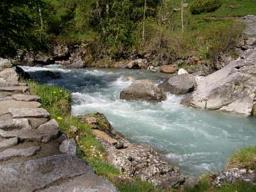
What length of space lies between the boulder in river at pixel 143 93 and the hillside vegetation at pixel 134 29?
40.4 feet

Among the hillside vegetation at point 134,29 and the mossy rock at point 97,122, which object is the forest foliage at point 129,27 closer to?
the hillside vegetation at point 134,29

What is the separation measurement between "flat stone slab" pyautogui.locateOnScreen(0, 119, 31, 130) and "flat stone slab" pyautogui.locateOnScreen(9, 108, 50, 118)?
21 centimetres

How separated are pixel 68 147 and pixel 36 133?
0.57m

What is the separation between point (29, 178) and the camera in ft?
15.4

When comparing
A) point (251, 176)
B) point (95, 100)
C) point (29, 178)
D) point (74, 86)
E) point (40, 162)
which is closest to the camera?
point (29, 178)

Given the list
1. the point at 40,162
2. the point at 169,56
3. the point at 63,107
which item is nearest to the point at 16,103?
the point at 40,162

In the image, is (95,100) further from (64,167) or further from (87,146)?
(64,167)

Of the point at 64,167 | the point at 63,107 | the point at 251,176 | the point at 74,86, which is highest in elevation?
the point at 64,167

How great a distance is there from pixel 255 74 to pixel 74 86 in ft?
37.2

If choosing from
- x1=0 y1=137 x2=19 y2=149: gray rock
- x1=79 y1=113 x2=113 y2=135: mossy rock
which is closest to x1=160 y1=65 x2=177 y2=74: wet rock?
x1=79 y1=113 x2=113 y2=135: mossy rock

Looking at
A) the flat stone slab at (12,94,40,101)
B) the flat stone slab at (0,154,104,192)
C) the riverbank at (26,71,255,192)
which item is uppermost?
the flat stone slab at (12,94,40,101)

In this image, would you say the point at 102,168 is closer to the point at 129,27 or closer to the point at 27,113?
the point at 27,113

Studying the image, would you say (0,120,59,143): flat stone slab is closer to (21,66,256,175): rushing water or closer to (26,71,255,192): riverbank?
(26,71,255,192): riverbank

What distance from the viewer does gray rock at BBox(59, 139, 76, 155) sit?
5.51 metres
